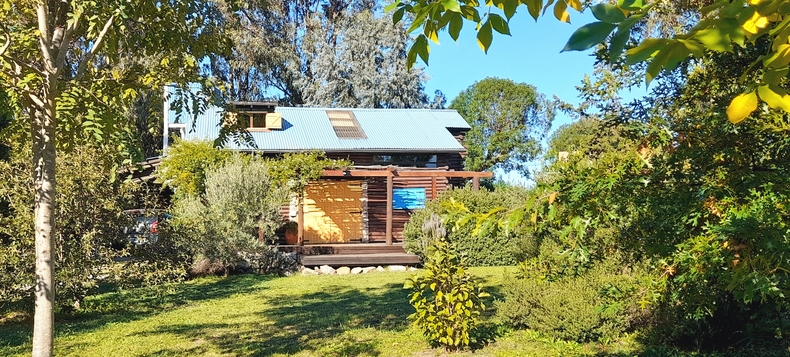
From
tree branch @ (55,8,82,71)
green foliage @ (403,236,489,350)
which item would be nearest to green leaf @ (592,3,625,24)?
tree branch @ (55,8,82,71)

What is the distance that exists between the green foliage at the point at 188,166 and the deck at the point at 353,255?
3.11 meters

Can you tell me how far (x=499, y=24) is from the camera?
153 centimetres

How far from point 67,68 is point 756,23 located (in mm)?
5380

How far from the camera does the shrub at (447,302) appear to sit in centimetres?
640

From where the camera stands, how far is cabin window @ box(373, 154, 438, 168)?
2214cm

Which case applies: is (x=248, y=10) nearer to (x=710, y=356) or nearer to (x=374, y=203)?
(x=374, y=203)

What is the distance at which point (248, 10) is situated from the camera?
33.3 meters

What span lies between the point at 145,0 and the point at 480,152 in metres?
32.0

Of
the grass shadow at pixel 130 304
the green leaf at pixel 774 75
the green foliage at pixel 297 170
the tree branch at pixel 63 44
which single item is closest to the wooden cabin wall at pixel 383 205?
the green foliage at pixel 297 170

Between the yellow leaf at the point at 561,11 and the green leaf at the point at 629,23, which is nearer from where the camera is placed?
the green leaf at the point at 629,23

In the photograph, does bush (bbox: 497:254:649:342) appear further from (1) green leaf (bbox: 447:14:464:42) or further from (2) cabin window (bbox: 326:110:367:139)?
(2) cabin window (bbox: 326:110:367:139)

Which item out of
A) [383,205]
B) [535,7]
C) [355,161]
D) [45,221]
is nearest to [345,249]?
[383,205]

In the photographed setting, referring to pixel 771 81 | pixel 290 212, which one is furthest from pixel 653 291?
pixel 290 212

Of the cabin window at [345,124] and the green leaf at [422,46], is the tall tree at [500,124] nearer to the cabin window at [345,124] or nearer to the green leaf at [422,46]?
the cabin window at [345,124]
